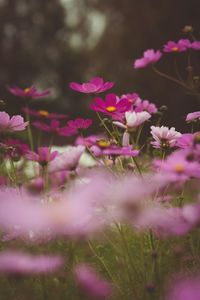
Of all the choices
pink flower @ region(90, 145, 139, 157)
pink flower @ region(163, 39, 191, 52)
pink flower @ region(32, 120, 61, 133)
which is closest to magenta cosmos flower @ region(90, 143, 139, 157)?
pink flower @ region(90, 145, 139, 157)

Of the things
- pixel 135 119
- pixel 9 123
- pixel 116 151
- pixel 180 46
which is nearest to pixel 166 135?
pixel 135 119

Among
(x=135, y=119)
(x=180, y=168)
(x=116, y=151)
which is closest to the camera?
(x=180, y=168)

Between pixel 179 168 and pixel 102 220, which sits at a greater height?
pixel 179 168

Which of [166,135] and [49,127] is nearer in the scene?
[166,135]

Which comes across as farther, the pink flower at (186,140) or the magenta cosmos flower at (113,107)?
the magenta cosmos flower at (113,107)

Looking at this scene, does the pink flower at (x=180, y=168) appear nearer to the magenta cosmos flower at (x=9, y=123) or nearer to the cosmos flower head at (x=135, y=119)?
the cosmos flower head at (x=135, y=119)

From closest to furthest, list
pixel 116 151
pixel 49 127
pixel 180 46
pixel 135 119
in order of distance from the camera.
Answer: pixel 116 151
pixel 135 119
pixel 49 127
pixel 180 46

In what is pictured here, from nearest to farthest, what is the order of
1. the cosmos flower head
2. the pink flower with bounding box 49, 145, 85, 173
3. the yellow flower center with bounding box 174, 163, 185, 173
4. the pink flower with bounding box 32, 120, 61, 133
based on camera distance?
the yellow flower center with bounding box 174, 163, 185, 173
the pink flower with bounding box 49, 145, 85, 173
the cosmos flower head
the pink flower with bounding box 32, 120, 61, 133

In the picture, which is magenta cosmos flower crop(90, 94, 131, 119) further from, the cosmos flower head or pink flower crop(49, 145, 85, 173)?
pink flower crop(49, 145, 85, 173)

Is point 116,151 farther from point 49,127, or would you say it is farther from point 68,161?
point 49,127

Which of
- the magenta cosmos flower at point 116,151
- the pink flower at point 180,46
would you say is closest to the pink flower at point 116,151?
the magenta cosmos flower at point 116,151

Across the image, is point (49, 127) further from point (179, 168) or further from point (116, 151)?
point (179, 168)

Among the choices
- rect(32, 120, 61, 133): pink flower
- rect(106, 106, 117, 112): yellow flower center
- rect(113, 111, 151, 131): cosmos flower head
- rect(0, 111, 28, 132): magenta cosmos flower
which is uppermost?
rect(106, 106, 117, 112): yellow flower center

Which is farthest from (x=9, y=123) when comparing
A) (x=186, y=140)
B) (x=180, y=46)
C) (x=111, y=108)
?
(x=180, y=46)
